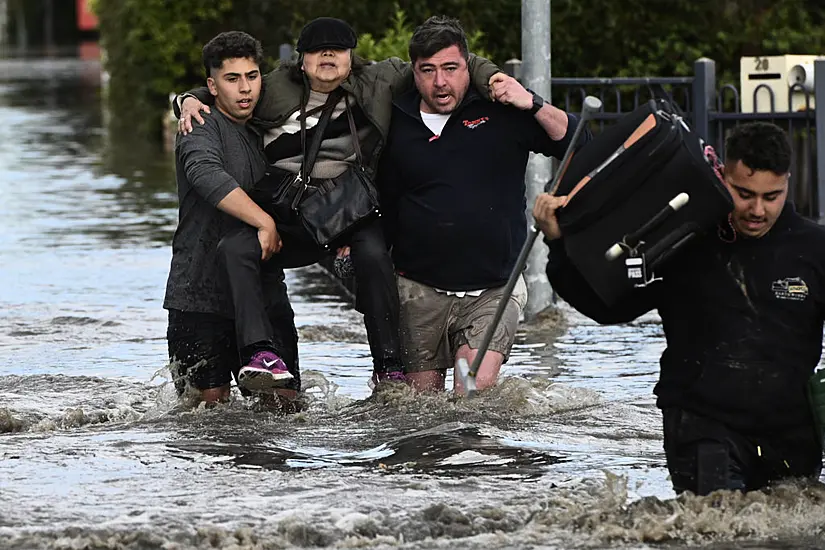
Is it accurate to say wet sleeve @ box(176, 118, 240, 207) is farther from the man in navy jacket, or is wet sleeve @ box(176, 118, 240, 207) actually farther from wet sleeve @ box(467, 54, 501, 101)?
wet sleeve @ box(467, 54, 501, 101)

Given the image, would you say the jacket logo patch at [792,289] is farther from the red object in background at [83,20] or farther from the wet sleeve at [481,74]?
the red object in background at [83,20]

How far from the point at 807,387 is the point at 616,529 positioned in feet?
2.42

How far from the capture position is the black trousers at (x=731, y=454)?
561 centimetres

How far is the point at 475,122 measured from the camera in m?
7.32

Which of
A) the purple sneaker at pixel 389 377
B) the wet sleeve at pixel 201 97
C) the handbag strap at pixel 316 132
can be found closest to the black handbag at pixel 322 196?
the handbag strap at pixel 316 132

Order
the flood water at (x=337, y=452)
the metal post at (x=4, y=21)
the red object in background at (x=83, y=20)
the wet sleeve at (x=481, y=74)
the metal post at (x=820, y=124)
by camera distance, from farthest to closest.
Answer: the metal post at (x=4, y=21)
the red object in background at (x=83, y=20)
the metal post at (x=820, y=124)
the wet sleeve at (x=481, y=74)
the flood water at (x=337, y=452)

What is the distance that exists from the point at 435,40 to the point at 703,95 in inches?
201

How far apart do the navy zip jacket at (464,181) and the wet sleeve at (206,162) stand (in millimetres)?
667

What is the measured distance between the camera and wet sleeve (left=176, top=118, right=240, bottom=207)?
722 cm

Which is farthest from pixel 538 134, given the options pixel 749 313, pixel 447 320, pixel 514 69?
pixel 514 69

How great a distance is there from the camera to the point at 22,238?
15172mm

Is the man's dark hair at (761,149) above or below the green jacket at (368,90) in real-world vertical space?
below

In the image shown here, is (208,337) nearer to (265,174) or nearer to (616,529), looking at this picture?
(265,174)

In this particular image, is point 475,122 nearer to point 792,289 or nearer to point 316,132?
point 316,132
